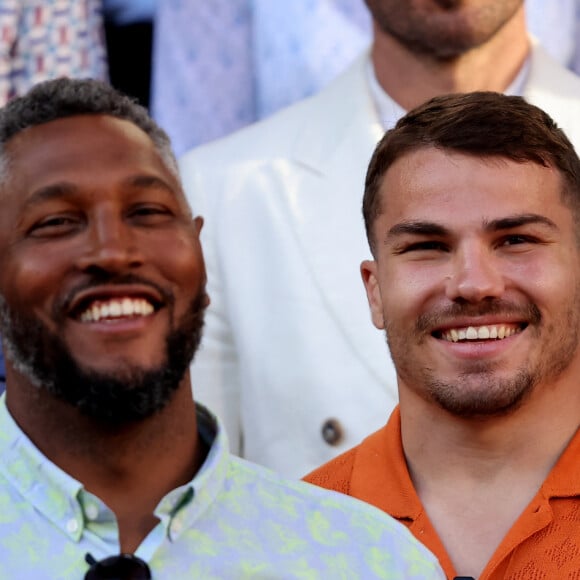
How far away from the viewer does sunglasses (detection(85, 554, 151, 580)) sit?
148 centimetres

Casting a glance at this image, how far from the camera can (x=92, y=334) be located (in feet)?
5.24

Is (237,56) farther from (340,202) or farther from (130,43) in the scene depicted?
(340,202)

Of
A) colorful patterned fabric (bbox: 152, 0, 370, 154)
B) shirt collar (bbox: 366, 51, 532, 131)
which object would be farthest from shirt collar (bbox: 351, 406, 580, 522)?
colorful patterned fabric (bbox: 152, 0, 370, 154)

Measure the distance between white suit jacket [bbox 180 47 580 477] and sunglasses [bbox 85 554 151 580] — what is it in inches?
33.6

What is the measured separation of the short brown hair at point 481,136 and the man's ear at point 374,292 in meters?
0.03

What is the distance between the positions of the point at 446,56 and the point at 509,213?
0.70 m

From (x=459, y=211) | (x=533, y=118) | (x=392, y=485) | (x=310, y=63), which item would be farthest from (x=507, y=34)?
(x=392, y=485)

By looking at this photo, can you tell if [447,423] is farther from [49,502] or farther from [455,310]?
[49,502]

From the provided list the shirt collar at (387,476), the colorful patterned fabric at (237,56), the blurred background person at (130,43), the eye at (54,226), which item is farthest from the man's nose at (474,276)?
the blurred background person at (130,43)

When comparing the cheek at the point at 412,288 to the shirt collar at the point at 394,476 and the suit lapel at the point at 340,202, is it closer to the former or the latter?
the shirt collar at the point at 394,476

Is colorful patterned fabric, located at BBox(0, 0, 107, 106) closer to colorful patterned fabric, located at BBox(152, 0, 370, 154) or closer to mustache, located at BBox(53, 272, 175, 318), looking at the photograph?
colorful patterned fabric, located at BBox(152, 0, 370, 154)

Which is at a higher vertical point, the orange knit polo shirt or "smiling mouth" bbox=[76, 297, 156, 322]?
"smiling mouth" bbox=[76, 297, 156, 322]

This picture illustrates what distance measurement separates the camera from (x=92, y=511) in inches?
61.4

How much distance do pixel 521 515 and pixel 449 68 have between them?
0.92 meters
